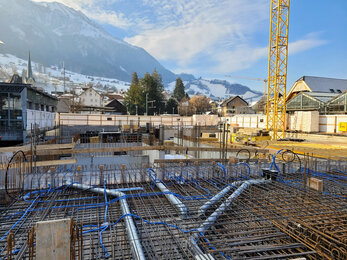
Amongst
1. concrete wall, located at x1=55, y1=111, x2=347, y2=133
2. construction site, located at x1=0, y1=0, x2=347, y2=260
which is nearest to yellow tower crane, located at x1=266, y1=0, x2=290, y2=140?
concrete wall, located at x1=55, y1=111, x2=347, y2=133

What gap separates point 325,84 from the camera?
4012 centimetres

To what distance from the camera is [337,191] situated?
5.97 m

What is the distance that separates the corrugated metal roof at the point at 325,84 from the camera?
1544 inches

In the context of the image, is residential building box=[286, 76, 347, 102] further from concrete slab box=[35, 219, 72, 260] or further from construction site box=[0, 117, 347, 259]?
concrete slab box=[35, 219, 72, 260]

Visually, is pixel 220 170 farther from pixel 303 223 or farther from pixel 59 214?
pixel 59 214

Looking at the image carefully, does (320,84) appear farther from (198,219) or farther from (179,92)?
(179,92)

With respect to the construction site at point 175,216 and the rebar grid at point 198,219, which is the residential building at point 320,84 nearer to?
the construction site at point 175,216

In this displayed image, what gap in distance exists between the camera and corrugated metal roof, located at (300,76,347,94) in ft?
129

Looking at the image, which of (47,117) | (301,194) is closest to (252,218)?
(301,194)

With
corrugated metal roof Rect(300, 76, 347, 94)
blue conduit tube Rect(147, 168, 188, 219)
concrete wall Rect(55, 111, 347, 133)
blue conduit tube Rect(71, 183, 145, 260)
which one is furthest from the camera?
corrugated metal roof Rect(300, 76, 347, 94)

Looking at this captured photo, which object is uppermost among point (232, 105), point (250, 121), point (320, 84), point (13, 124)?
point (320, 84)

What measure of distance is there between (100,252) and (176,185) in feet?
10.9

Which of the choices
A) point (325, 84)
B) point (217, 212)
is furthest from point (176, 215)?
point (325, 84)

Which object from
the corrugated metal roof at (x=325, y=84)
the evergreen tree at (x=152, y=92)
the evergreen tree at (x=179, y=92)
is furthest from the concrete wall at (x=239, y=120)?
the evergreen tree at (x=179, y=92)
